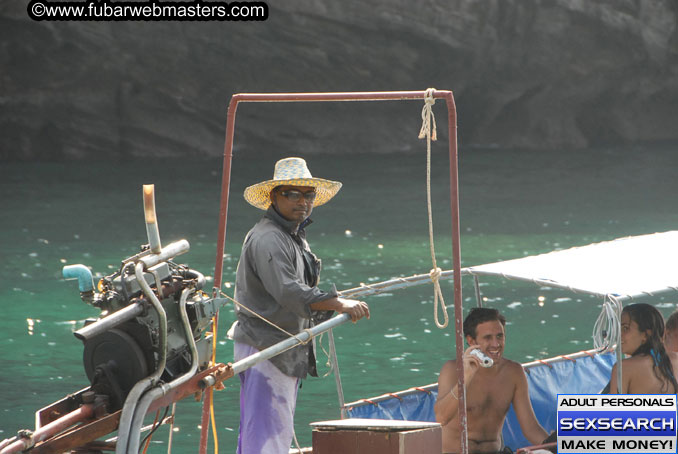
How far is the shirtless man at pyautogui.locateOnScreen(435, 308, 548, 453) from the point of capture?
439cm

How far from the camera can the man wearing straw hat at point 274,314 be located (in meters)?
3.70

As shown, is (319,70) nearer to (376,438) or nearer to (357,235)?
(357,235)

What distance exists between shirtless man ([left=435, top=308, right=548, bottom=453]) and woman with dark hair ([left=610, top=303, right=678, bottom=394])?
456 mm

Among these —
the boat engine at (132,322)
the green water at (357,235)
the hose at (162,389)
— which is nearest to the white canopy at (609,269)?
the hose at (162,389)

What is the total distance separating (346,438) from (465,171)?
55.6ft

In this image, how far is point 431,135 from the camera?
4.00 metres

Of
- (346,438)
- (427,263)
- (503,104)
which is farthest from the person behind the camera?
(503,104)

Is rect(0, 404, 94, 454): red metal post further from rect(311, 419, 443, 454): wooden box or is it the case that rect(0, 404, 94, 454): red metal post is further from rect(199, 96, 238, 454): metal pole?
rect(199, 96, 238, 454): metal pole

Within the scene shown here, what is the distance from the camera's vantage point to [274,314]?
3768 mm

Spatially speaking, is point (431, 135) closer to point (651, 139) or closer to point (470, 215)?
point (470, 215)

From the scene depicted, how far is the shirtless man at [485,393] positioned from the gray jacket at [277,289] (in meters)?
0.75

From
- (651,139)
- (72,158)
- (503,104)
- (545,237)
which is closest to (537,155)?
(503,104)

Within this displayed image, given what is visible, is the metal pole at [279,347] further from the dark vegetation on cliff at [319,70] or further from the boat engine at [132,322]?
the dark vegetation on cliff at [319,70]

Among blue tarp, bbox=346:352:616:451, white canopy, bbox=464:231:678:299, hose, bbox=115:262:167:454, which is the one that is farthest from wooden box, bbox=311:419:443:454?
blue tarp, bbox=346:352:616:451
